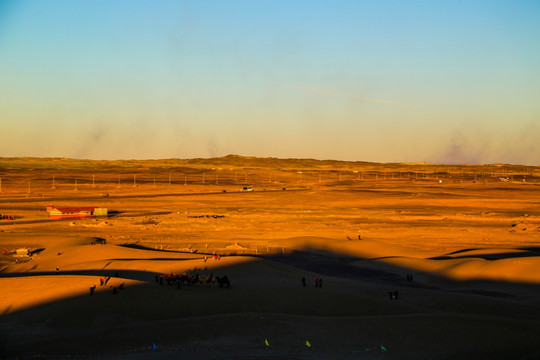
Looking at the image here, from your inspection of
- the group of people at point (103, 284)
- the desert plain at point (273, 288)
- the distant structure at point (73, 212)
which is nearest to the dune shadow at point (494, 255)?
the desert plain at point (273, 288)

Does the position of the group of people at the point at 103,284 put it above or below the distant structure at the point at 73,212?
above

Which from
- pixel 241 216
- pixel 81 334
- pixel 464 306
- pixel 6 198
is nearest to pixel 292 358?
pixel 81 334

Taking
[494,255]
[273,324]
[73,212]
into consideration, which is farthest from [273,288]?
[73,212]

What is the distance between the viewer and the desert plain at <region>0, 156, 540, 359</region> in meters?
20.1

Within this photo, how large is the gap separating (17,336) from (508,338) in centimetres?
1731

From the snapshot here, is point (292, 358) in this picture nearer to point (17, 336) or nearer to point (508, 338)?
point (508, 338)

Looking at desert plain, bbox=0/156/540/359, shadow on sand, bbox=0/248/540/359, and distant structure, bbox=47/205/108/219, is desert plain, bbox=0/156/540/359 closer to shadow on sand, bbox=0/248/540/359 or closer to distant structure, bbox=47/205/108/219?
shadow on sand, bbox=0/248/540/359

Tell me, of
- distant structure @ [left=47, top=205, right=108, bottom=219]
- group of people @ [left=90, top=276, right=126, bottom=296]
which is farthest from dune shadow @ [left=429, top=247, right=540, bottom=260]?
distant structure @ [left=47, top=205, right=108, bottom=219]

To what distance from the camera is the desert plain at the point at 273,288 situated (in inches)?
793

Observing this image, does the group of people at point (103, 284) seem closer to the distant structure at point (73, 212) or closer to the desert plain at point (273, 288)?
the desert plain at point (273, 288)

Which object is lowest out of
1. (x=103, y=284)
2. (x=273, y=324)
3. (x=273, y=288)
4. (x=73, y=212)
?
(x=73, y=212)

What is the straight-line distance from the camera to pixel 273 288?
96.5ft

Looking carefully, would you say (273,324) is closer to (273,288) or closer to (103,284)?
(273,288)

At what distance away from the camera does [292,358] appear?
18516 millimetres
